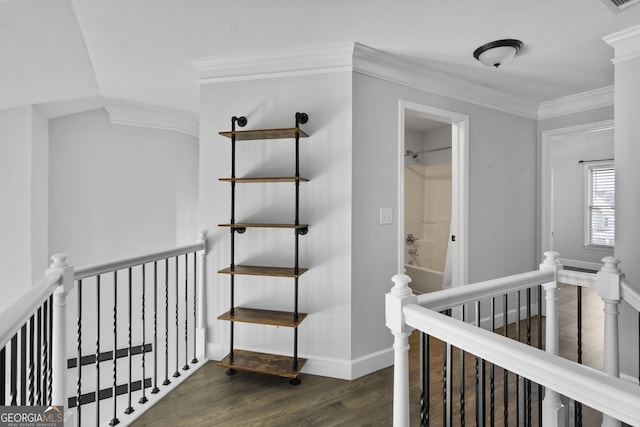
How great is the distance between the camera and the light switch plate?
8.78 ft

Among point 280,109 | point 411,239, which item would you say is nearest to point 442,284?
point 411,239

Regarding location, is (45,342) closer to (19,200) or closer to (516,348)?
(516,348)

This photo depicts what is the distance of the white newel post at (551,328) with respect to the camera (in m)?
1.60

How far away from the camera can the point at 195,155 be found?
4555mm

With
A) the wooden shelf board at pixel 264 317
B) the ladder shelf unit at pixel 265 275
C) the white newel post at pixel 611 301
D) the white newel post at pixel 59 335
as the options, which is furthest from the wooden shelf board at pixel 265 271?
the white newel post at pixel 611 301

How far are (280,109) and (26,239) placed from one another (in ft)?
8.96

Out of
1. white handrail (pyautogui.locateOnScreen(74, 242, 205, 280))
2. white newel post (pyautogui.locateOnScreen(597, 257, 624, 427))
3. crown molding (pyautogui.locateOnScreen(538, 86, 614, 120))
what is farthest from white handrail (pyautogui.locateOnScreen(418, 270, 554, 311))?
crown molding (pyautogui.locateOnScreen(538, 86, 614, 120))

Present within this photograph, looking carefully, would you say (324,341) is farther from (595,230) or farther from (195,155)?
(595,230)

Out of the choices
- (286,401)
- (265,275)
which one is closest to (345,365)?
(286,401)

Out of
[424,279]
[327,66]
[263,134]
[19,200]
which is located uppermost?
[327,66]

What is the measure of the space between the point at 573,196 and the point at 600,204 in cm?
41

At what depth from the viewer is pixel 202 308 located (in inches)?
108

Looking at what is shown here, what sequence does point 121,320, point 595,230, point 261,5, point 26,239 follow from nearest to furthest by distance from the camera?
point 261,5, point 26,239, point 121,320, point 595,230

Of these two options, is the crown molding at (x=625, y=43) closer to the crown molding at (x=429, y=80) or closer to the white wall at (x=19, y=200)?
the crown molding at (x=429, y=80)
